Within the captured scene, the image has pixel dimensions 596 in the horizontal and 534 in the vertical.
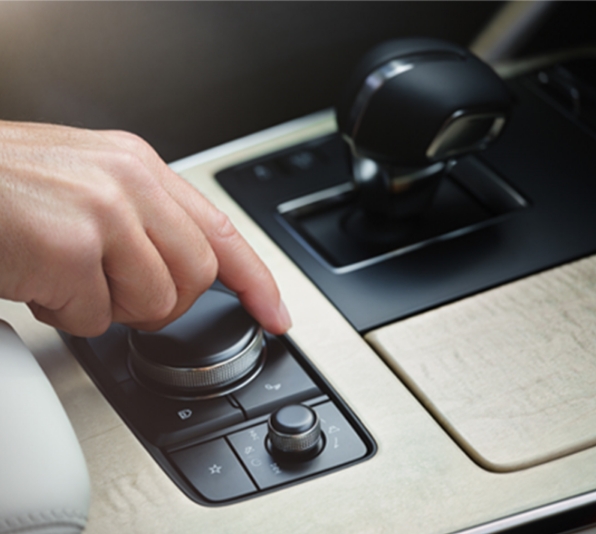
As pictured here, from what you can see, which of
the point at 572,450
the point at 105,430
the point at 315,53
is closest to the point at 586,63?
the point at 315,53

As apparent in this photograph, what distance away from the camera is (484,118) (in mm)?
635

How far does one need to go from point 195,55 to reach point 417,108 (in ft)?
1.03

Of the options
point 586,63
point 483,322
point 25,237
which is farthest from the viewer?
point 586,63

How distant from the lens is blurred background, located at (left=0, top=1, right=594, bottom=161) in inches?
30.5

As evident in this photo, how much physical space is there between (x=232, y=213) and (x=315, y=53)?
0.92 ft

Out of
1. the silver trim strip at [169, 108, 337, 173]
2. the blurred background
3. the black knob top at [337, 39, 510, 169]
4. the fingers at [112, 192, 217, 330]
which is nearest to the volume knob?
the fingers at [112, 192, 217, 330]

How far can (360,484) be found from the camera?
0.48m

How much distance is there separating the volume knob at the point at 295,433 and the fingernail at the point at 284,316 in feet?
0.28

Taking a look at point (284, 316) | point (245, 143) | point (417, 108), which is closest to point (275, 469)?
point (284, 316)

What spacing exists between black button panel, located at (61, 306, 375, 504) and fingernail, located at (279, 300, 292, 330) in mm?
13

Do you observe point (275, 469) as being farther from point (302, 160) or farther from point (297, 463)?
point (302, 160)

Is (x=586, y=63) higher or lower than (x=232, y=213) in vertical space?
higher

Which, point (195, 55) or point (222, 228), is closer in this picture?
point (222, 228)

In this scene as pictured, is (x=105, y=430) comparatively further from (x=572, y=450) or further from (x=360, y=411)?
(x=572, y=450)
